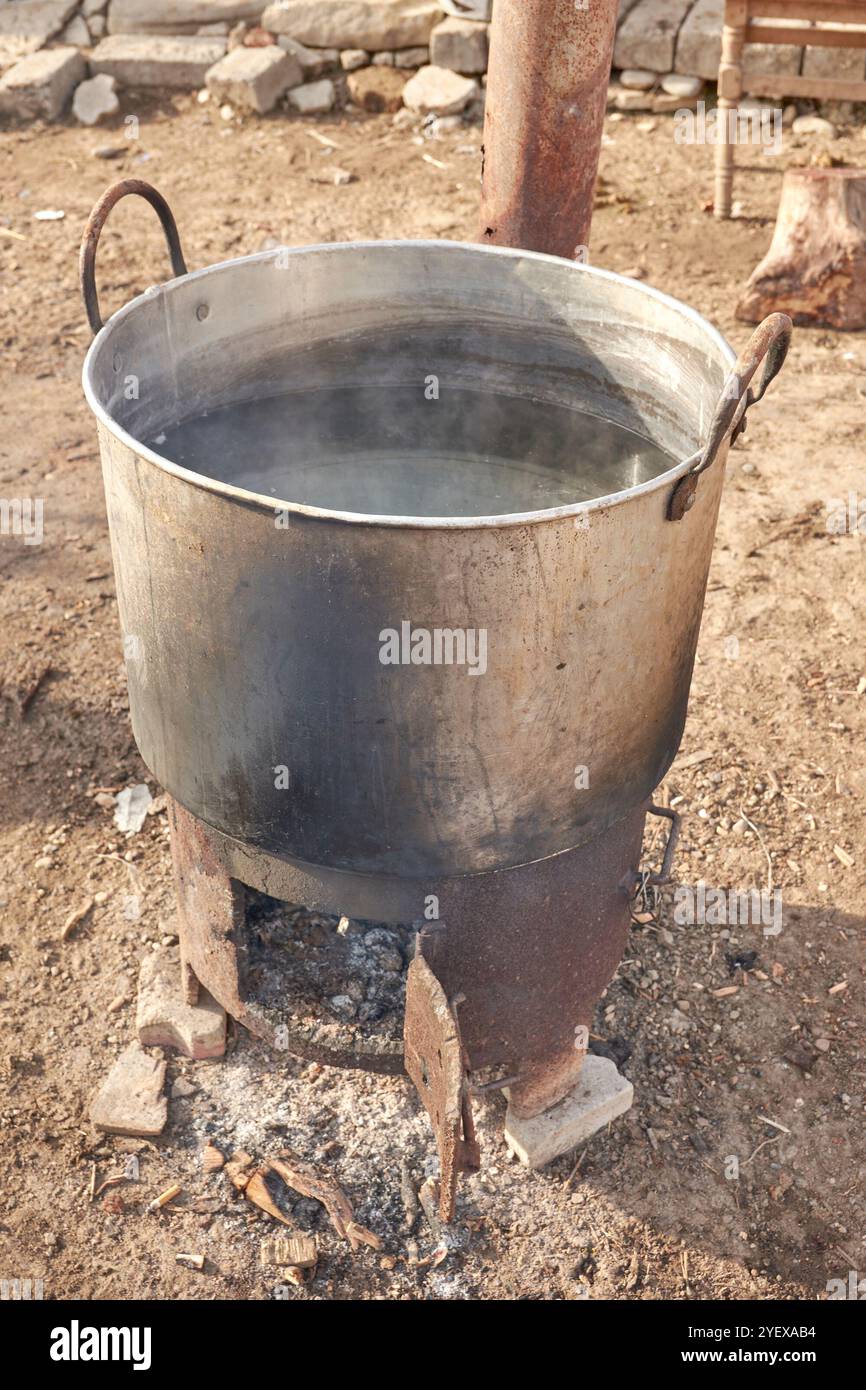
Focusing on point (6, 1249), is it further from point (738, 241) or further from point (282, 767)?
point (738, 241)

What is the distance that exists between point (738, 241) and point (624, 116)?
1621 millimetres

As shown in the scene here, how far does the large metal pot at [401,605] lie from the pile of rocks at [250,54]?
5.83m

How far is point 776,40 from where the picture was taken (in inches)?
248

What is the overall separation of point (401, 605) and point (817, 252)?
4.54 meters

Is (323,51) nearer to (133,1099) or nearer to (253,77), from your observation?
(253,77)

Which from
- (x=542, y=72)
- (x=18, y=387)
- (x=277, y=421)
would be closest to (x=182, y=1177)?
(x=277, y=421)

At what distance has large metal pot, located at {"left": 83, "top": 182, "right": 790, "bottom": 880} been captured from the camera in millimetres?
1887

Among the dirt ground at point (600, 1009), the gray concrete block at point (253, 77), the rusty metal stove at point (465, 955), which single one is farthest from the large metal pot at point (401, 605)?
the gray concrete block at point (253, 77)

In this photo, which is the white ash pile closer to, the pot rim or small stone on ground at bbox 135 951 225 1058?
small stone on ground at bbox 135 951 225 1058

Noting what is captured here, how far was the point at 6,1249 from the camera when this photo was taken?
265cm

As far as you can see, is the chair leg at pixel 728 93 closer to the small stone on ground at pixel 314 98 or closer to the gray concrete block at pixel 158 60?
the small stone on ground at pixel 314 98

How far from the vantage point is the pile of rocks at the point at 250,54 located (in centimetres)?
768

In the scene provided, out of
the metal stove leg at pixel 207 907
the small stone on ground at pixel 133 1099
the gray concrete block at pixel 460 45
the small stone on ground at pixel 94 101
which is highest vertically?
the gray concrete block at pixel 460 45

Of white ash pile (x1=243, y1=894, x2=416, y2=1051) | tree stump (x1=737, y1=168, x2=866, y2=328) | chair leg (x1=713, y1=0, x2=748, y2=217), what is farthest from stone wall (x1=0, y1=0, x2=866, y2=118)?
white ash pile (x1=243, y1=894, x2=416, y2=1051)
